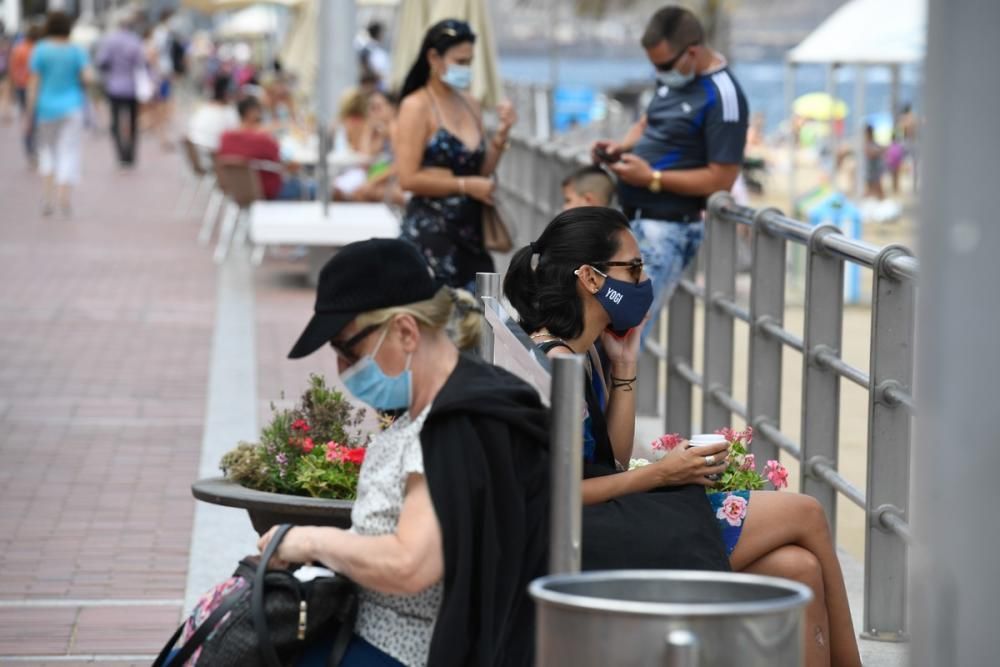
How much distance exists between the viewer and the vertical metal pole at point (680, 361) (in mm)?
8156

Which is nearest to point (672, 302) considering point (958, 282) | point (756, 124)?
point (958, 282)

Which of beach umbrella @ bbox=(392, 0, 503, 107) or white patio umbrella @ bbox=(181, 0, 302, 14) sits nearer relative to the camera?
beach umbrella @ bbox=(392, 0, 503, 107)

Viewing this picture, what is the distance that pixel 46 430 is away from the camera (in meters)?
8.54

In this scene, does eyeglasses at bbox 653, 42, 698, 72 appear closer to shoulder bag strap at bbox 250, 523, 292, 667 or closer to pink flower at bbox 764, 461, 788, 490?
pink flower at bbox 764, 461, 788, 490

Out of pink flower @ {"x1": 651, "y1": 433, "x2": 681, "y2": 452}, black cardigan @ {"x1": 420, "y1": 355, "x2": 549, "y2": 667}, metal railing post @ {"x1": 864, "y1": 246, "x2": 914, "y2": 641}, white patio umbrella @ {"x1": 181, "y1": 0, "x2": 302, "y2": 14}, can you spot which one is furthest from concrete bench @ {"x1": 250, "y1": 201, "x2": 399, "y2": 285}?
white patio umbrella @ {"x1": 181, "y1": 0, "x2": 302, "y2": 14}

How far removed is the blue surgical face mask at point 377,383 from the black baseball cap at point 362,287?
0.07m

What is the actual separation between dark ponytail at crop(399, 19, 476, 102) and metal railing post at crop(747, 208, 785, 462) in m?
1.78

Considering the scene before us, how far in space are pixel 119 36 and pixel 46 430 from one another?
1870cm

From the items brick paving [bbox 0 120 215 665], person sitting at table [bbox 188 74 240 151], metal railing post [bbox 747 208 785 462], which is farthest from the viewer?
person sitting at table [bbox 188 74 240 151]

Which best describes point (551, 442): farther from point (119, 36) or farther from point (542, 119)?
point (119, 36)

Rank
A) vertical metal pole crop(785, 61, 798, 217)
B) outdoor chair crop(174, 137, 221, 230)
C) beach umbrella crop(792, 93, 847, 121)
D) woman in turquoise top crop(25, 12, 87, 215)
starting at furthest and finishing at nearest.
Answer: beach umbrella crop(792, 93, 847, 121)
vertical metal pole crop(785, 61, 798, 217)
woman in turquoise top crop(25, 12, 87, 215)
outdoor chair crop(174, 137, 221, 230)

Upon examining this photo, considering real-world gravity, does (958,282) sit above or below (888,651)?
above

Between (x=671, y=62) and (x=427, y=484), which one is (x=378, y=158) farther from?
(x=427, y=484)

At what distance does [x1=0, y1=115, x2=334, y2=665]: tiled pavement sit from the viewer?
5.71 meters
